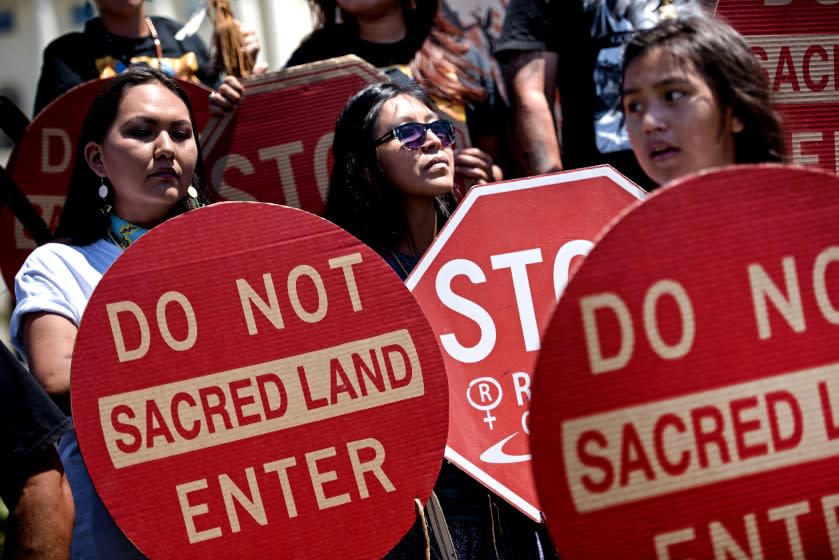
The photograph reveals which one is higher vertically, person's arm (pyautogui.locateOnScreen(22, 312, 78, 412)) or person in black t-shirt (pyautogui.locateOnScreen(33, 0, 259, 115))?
person in black t-shirt (pyautogui.locateOnScreen(33, 0, 259, 115))

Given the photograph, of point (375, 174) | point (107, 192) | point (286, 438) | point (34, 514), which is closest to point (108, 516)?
point (34, 514)

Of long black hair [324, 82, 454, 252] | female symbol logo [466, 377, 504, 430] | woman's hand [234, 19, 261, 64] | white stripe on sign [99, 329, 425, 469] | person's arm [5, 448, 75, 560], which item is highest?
woman's hand [234, 19, 261, 64]

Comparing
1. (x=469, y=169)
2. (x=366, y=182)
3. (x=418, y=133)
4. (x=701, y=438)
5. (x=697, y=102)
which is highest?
(x=697, y=102)

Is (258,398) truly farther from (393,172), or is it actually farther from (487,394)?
(393,172)

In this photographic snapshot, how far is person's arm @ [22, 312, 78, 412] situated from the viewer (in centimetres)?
245

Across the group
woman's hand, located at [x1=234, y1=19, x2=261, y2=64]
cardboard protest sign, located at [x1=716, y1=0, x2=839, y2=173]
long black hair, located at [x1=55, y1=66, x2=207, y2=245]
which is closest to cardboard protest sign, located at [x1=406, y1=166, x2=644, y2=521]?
cardboard protest sign, located at [x1=716, y1=0, x2=839, y2=173]

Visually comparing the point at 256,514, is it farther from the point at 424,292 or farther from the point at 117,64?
the point at 117,64

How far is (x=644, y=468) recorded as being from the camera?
1889 mm

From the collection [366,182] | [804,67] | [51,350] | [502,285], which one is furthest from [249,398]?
[804,67]

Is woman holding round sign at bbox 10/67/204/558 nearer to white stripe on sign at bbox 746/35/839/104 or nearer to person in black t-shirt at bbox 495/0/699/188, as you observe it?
person in black t-shirt at bbox 495/0/699/188

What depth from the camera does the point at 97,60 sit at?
3.86 m

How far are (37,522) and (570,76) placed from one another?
2291 mm

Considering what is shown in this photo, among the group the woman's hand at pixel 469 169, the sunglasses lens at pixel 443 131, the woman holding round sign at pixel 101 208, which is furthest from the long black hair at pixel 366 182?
the woman holding round sign at pixel 101 208

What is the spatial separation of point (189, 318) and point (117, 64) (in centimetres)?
192
